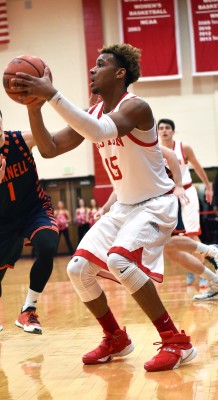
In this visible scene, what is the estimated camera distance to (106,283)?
9.61 metres

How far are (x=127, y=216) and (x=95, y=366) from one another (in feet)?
3.17

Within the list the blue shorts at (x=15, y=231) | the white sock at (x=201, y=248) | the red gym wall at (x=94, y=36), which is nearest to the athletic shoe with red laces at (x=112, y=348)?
the blue shorts at (x=15, y=231)

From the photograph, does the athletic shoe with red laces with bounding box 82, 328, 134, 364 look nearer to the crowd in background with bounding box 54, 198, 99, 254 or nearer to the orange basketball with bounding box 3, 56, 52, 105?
the orange basketball with bounding box 3, 56, 52, 105

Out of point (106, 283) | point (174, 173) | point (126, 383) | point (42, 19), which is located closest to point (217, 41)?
point (42, 19)

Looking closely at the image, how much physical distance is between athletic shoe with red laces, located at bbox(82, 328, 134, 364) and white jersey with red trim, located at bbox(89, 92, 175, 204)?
0.89m

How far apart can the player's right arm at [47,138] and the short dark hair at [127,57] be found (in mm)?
573

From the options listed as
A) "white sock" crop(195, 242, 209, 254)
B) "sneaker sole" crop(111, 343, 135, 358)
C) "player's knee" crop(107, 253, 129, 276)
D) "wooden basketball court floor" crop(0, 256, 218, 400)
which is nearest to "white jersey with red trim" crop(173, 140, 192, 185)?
"wooden basketball court floor" crop(0, 256, 218, 400)

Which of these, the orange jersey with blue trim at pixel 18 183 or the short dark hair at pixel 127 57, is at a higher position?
the short dark hair at pixel 127 57

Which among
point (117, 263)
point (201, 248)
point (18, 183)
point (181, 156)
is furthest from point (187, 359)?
point (181, 156)

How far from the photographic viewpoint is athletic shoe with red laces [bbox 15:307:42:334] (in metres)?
4.62

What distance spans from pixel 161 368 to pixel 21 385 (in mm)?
818

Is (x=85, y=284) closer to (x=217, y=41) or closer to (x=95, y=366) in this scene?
(x=95, y=366)

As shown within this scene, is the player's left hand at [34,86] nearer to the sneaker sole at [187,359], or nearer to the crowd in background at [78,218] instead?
the sneaker sole at [187,359]

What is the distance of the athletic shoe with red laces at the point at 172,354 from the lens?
3855 mm
